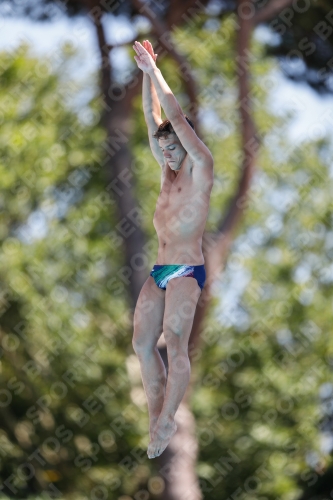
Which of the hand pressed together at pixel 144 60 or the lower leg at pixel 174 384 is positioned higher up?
the hand pressed together at pixel 144 60

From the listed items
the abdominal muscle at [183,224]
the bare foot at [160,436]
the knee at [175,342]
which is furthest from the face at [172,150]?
the bare foot at [160,436]

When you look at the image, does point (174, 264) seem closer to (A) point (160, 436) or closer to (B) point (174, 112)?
(B) point (174, 112)

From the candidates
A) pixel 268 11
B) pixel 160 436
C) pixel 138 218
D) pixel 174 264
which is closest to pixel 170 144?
pixel 174 264

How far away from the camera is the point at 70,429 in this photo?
14102 millimetres

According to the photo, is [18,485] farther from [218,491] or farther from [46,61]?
[46,61]

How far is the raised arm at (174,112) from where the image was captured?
175 inches

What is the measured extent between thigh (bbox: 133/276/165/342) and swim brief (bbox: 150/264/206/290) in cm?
4

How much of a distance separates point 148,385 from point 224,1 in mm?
9056

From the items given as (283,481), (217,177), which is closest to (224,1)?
(217,177)

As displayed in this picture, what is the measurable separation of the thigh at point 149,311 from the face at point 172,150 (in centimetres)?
59

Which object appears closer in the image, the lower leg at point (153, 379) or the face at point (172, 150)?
the face at point (172, 150)

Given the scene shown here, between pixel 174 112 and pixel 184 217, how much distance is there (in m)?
0.52

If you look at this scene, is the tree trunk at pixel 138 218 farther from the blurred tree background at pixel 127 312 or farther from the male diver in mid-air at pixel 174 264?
the male diver in mid-air at pixel 174 264

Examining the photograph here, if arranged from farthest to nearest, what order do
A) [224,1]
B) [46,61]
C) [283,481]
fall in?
[46,61] → [283,481] → [224,1]
